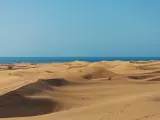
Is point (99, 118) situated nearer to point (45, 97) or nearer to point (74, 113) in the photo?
point (74, 113)

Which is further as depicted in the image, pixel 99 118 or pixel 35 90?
pixel 35 90

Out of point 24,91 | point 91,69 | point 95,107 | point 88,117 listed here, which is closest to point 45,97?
point 24,91

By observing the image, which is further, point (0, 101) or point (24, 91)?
point (24, 91)

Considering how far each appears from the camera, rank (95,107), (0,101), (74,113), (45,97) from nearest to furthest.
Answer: (74,113)
(95,107)
(0,101)
(45,97)

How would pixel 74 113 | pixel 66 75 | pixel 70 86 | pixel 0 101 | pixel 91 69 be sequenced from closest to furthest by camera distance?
pixel 74 113, pixel 0 101, pixel 70 86, pixel 66 75, pixel 91 69

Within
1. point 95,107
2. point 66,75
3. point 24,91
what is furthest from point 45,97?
point 66,75

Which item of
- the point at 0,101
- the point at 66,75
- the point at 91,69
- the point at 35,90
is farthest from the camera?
the point at 91,69

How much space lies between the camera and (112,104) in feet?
39.4

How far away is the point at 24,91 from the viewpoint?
1492 centimetres

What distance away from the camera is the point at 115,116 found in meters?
9.95

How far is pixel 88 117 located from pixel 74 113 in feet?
2.46

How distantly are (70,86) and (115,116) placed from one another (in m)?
9.94

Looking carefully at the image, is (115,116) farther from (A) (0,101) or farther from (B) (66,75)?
(B) (66,75)

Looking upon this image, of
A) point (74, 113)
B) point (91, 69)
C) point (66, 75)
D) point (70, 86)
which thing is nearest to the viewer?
point (74, 113)
